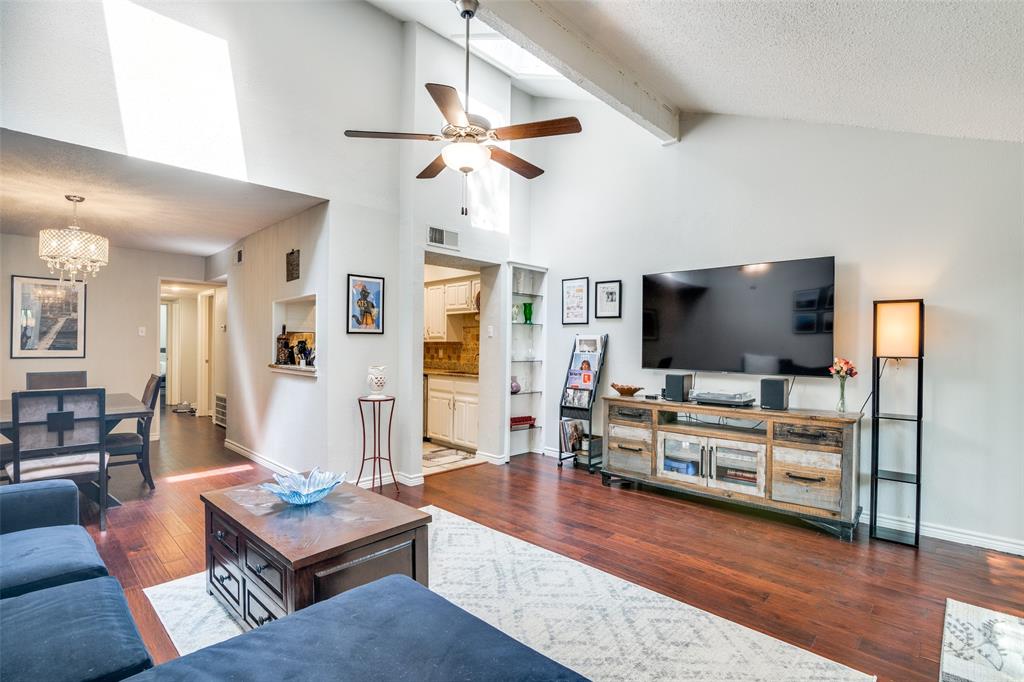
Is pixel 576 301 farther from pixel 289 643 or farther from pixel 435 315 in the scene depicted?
pixel 289 643

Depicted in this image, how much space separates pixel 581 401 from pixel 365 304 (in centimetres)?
233

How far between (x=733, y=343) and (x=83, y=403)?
4.83 meters

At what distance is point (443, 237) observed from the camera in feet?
15.7

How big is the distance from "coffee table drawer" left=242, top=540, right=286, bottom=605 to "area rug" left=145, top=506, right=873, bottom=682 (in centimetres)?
39

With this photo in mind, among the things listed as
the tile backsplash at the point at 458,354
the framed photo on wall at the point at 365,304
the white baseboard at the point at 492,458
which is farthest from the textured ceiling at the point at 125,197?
the white baseboard at the point at 492,458

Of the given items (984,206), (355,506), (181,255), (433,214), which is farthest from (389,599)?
(181,255)

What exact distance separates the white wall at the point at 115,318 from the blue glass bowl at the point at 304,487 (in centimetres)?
492

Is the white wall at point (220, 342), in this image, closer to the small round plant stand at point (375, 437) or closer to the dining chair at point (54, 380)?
the dining chair at point (54, 380)

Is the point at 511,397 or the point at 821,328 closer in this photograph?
the point at 821,328

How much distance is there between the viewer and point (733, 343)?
4.13 meters

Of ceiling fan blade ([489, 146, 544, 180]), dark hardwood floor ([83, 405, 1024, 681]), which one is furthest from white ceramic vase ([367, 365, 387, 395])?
ceiling fan blade ([489, 146, 544, 180])

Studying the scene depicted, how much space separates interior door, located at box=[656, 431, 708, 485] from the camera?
399 cm

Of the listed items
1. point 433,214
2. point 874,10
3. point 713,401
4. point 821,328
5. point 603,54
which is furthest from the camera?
point 433,214

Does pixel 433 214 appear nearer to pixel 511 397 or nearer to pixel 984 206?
pixel 511 397
